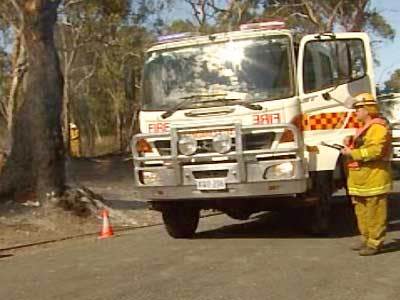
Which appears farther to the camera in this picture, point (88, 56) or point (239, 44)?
point (88, 56)

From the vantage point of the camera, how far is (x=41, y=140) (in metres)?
14.5

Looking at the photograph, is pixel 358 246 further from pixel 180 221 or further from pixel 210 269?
pixel 180 221

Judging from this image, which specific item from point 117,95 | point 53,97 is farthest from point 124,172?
point 117,95

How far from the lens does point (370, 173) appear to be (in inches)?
373

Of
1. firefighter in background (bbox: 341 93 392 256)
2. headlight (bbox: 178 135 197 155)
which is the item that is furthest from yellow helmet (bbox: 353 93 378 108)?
headlight (bbox: 178 135 197 155)

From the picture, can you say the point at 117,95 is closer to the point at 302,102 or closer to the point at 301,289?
the point at 302,102

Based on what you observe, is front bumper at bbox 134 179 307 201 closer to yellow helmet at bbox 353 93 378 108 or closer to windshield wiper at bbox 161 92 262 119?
windshield wiper at bbox 161 92 262 119

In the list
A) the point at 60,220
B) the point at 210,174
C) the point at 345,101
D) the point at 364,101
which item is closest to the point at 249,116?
the point at 210,174

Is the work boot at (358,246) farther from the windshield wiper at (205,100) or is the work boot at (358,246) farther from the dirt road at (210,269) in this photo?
the windshield wiper at (205,100)

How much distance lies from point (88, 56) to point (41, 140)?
28.8 meters

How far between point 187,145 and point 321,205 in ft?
6.57

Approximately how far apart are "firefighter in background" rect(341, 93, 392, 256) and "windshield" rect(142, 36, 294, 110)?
134cm

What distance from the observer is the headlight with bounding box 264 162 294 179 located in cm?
1041

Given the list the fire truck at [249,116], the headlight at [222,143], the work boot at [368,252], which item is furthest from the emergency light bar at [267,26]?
the work boot at [368,252]
